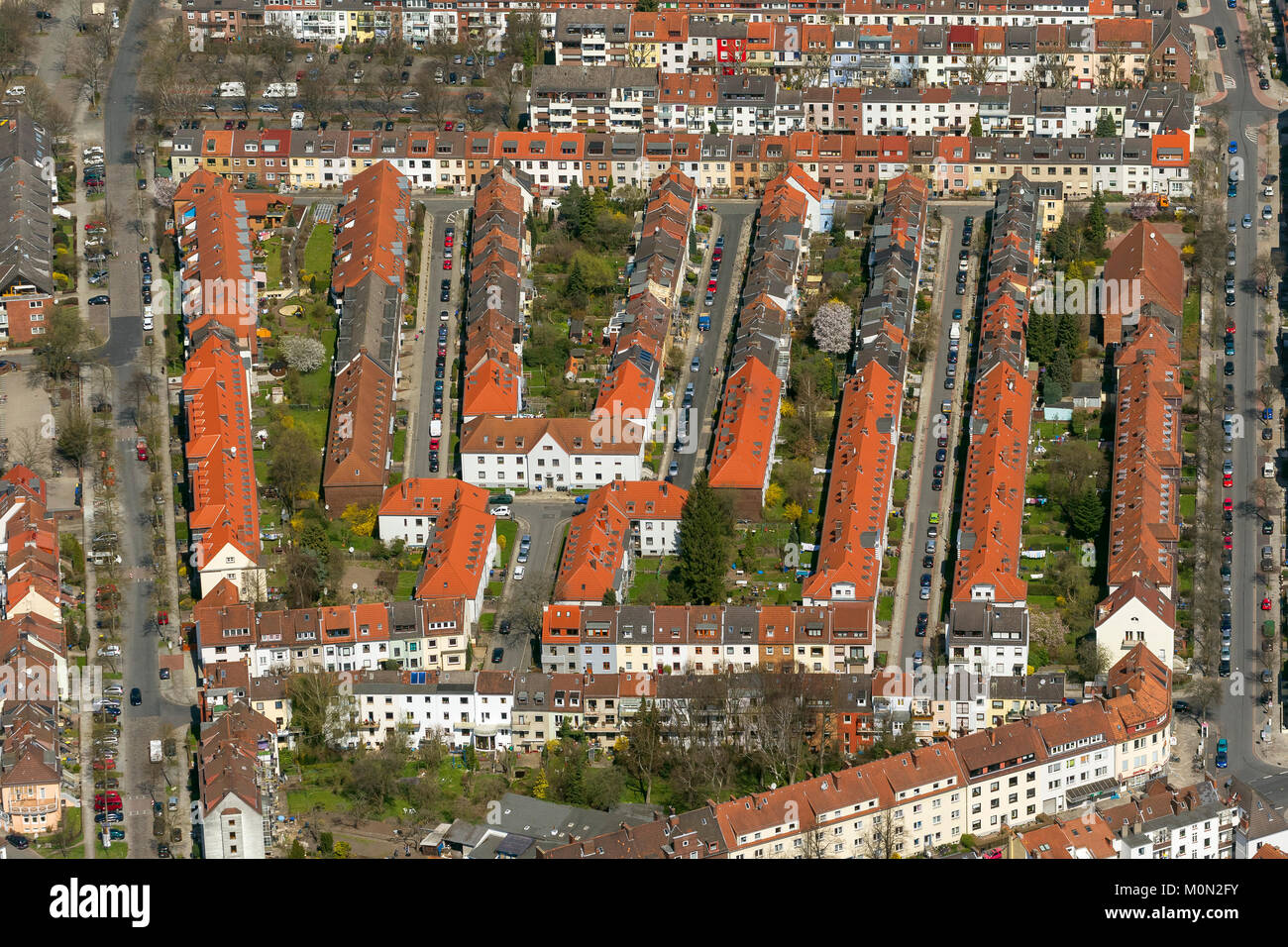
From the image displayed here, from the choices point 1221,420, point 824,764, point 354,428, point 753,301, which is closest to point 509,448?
point 354,428

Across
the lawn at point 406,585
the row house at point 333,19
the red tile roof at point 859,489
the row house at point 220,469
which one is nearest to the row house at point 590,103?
the row house at point 333,19

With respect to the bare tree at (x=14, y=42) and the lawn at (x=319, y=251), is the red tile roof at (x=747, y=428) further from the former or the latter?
the bare tree at (x=14, y=42)

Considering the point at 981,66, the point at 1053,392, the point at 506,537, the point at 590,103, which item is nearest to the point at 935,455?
the point at 1053,392

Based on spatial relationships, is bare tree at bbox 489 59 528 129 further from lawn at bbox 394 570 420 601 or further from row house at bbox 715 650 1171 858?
row house at bbox 715 650 1171 858

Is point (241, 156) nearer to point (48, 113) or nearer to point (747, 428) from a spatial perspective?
point (48, 113)

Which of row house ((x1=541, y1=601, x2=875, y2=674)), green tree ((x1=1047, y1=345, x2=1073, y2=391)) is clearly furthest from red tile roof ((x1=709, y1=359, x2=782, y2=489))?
green tree ((x1=1047, y1=345, x2=1073, y2=391))
